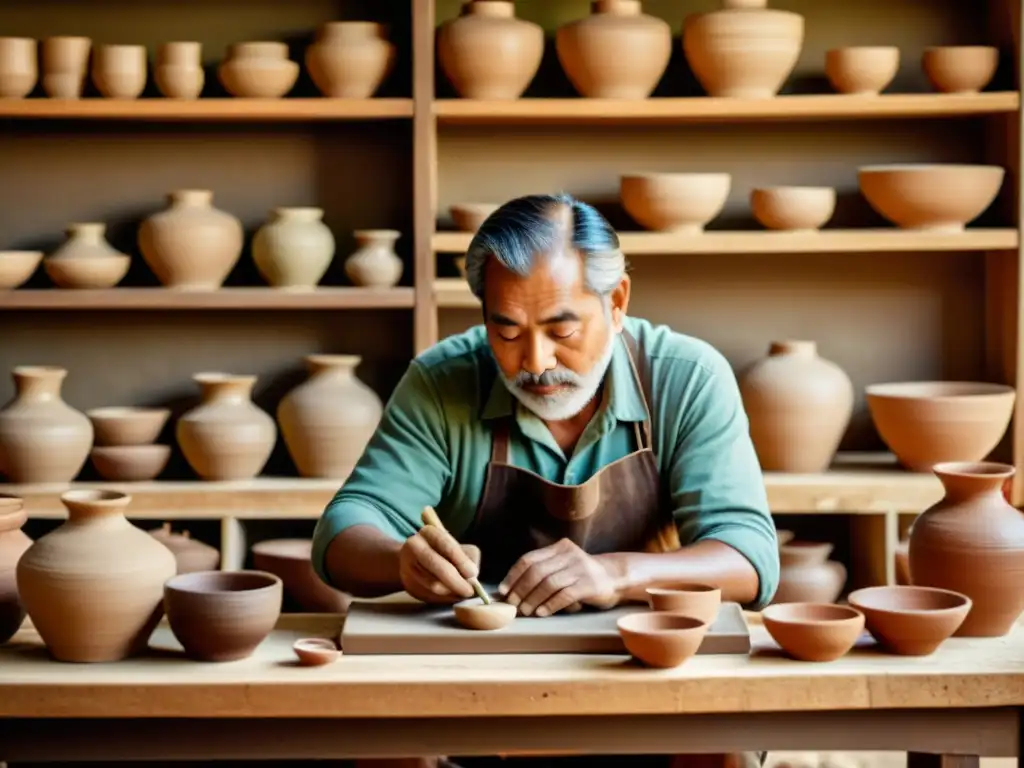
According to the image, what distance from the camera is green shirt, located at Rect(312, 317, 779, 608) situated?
278 centimetres

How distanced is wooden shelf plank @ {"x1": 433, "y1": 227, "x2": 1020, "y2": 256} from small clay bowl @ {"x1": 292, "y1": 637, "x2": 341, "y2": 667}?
92.4 inches

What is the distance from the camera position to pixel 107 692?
81.8 inches

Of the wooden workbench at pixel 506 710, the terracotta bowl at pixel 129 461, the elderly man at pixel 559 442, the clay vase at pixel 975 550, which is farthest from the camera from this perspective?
the terracotta bowl at pixel 129 461

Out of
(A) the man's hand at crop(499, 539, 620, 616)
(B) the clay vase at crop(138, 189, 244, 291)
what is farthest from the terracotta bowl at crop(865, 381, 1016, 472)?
(A) the man's hand at crop(499, 539, 620, 616)

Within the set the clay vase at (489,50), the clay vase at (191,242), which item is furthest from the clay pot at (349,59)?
Answer: the clay vase at (191,242)

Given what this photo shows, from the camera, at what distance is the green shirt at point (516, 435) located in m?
2.78

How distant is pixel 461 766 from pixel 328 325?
2.30 m

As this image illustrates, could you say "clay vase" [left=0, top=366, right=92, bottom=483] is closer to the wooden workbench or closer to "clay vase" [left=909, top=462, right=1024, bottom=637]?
the wooden workbench

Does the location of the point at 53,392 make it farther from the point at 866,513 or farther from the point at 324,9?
the point at 866,513

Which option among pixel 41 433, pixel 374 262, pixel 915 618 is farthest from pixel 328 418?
pixel 915 618

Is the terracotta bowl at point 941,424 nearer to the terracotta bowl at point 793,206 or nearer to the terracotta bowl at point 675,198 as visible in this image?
the terracotta bowl at point 793,206

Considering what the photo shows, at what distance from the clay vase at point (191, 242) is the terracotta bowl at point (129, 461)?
525mm

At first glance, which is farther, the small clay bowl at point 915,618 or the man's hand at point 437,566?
the man's hand at point 437,566

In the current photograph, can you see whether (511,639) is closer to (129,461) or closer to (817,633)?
(817,633)
